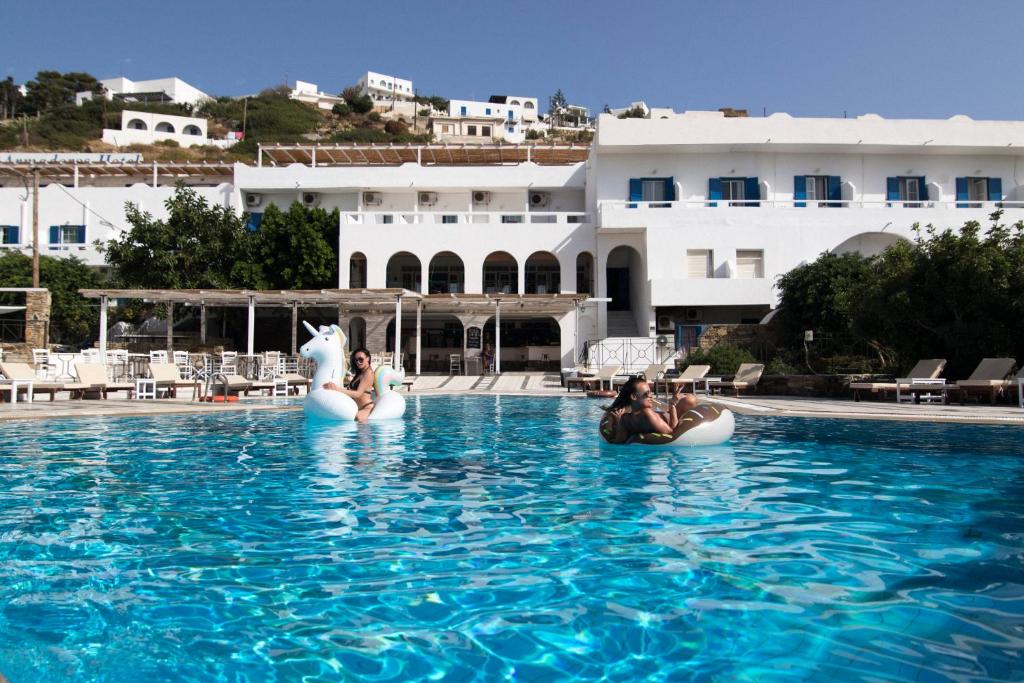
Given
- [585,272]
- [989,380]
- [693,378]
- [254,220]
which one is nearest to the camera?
[989,380]

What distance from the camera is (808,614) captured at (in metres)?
3.43

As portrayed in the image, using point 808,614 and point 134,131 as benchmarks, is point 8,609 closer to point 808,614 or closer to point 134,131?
point 808,614

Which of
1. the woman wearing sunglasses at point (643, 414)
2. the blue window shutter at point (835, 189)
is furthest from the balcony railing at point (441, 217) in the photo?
the woman wearing sunglasses at point (643, 414)

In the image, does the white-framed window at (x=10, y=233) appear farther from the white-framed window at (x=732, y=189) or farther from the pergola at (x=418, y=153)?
the white-framed window at (x=732, y=189)

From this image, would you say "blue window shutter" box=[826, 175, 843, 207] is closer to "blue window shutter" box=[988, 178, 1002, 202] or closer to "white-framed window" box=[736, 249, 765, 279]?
"white-framed window" box=[736, 249, 765, 279]

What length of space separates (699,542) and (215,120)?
91464 millimetres

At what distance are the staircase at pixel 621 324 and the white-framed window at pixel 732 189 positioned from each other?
19.9 ft

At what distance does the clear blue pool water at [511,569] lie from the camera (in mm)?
3016

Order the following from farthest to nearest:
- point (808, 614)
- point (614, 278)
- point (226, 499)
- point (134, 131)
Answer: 1. point (134, 131)
2. point (614, 278)
3. point (226, 499)
4. point (808, 614)

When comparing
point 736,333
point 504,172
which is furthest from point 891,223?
point 504,172

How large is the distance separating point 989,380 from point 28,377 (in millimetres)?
19235

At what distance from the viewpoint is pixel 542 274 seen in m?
33.9

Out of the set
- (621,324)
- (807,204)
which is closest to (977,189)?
(807,204)

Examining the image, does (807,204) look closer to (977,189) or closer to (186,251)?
(977,189)
